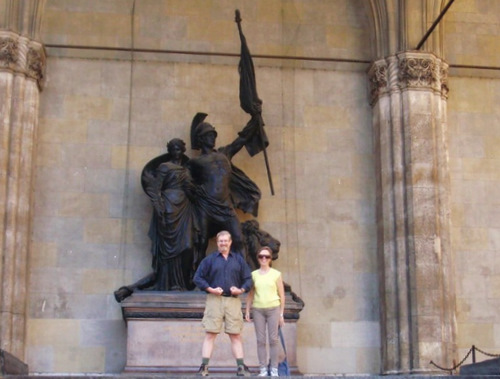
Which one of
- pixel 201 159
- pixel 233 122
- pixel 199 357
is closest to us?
pixel 199 357

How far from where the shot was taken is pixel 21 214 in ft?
62.5

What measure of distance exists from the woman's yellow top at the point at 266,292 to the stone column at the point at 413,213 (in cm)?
604

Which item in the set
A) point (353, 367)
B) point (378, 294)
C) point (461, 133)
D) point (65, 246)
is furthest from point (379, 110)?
point (65, 246)

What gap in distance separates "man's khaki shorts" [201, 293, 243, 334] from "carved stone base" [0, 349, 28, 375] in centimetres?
290

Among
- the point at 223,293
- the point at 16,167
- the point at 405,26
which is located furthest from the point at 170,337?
the point at 405,26

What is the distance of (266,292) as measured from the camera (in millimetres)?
13766

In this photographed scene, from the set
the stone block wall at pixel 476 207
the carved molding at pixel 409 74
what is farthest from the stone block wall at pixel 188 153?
the stone block wall at pixel 476 207

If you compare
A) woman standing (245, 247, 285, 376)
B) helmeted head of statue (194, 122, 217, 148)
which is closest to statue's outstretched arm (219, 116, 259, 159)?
helmeted head of statue (194, 122, 217, 148)

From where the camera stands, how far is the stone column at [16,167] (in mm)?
18578

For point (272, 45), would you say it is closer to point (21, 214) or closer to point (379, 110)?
point (379, 110)

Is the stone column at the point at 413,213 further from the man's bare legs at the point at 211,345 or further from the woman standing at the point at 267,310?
the man's bare legs at the point at 211,345

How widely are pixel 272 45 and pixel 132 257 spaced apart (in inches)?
208

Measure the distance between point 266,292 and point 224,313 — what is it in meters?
0.62

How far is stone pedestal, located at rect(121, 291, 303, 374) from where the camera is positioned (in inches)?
712
